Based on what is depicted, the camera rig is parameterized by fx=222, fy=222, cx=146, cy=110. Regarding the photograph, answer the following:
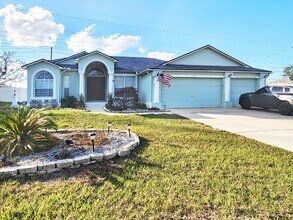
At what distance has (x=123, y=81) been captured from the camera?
17359 millimetres

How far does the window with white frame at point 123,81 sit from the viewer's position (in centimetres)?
1716

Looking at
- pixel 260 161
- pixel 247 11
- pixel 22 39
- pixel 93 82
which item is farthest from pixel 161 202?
pixel 22 39

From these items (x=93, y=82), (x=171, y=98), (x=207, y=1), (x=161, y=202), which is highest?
(x=207, y=1)

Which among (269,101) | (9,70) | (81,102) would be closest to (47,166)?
(81,102)

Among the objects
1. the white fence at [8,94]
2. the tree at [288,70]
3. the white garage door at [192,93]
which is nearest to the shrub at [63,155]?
the white garage door at [192,93]

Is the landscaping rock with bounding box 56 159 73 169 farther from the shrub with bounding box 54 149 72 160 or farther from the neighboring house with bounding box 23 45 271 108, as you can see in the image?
the neighboring house with bounding box 23 45 271 108

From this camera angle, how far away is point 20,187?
329cm

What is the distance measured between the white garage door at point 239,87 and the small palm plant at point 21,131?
14.8 meters

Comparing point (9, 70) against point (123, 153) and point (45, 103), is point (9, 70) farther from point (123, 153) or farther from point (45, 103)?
point (123, 153)

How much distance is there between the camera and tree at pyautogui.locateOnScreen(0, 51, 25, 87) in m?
24.1

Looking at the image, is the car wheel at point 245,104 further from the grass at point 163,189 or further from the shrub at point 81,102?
the shrub at point 81,102

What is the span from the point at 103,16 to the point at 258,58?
26137 millimetres

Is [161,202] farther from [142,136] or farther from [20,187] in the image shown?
[142,136]

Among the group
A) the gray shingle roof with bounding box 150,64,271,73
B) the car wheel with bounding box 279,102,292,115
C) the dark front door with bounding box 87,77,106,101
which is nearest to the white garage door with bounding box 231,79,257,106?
the gray shingle roof with bounding box 150,64,271,73
